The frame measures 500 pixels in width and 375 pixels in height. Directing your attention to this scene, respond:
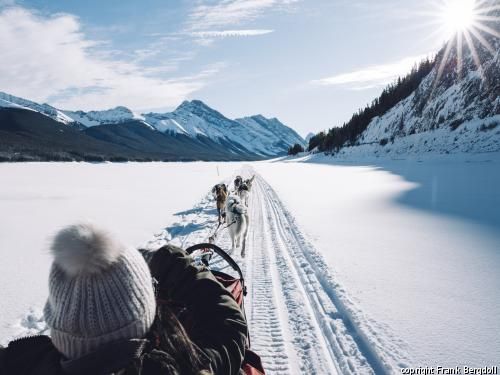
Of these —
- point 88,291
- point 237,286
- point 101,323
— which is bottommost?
point 237,286

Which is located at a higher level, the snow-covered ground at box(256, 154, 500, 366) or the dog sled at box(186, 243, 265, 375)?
the dog sled at box(186, 243, 265, 375)

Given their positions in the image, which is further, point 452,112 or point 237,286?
point 452,112

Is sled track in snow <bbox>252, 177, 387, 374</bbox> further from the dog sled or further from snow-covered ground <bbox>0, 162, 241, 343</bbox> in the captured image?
snow-covered ground <bbox>0, 162, 241, 343</bbox>

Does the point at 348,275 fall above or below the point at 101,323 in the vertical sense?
below

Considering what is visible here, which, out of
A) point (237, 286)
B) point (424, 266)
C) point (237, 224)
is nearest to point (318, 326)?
point (237, 286)

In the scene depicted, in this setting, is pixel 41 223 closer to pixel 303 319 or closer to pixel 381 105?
pixel 303 319

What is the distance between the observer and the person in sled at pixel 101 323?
50.6 inches

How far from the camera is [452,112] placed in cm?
4372

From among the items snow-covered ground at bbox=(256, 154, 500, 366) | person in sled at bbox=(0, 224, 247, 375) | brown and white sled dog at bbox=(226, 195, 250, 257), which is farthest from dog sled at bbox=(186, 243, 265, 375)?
brown and white sled dog at bbox=(226, 195, 250, 257)

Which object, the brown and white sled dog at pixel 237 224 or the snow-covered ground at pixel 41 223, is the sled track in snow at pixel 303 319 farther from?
the snow-covered ground at pixel 41 223

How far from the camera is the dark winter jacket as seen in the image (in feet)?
4.21

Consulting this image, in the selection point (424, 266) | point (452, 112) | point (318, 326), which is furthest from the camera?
point (452, 112)

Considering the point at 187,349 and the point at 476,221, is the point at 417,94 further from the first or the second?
the point at 187,349

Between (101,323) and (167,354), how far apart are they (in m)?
0.28
